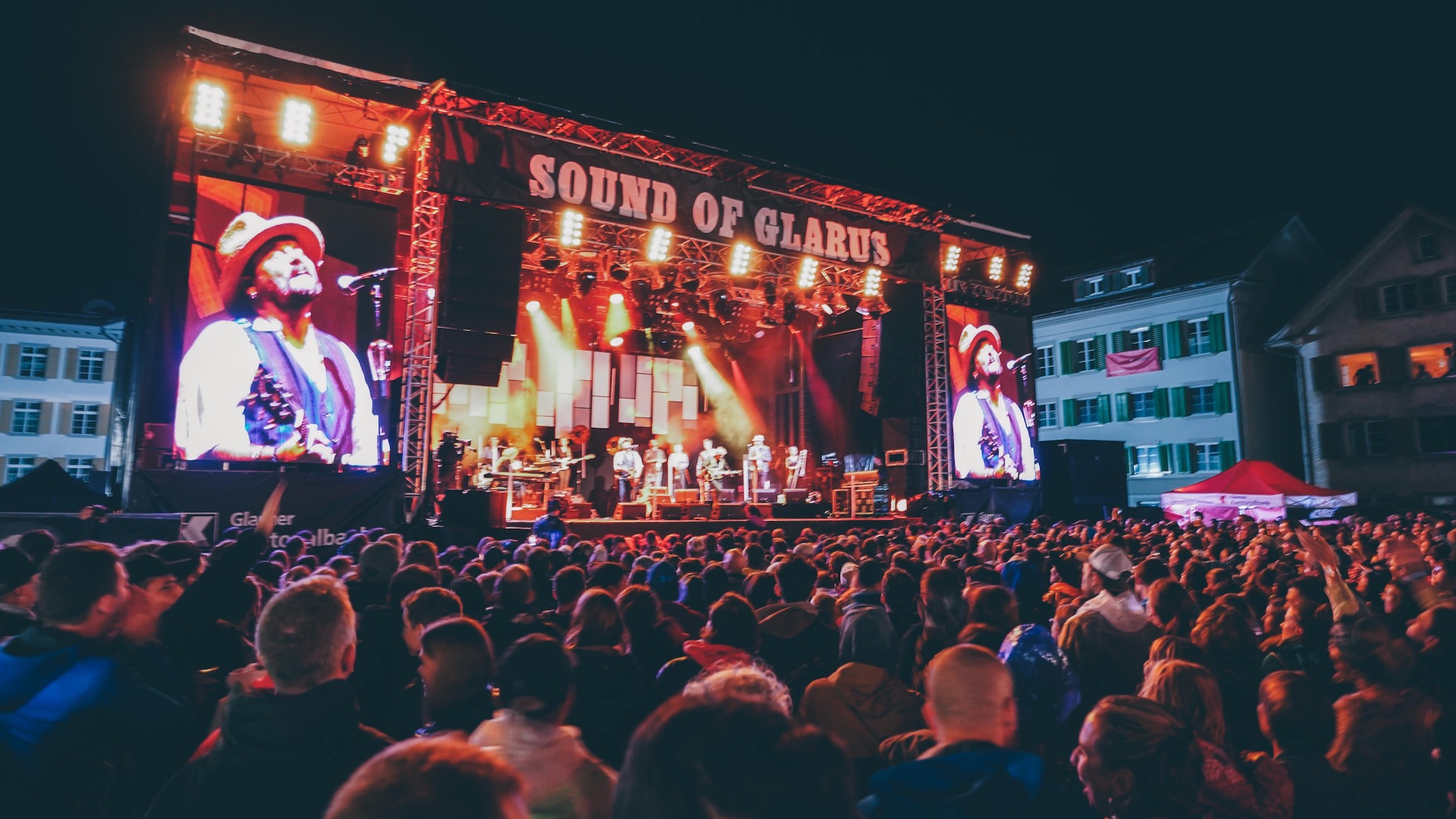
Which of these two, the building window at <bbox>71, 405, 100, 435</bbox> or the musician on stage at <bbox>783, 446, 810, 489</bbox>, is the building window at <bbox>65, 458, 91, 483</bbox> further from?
the musician on stage at <bbox>783, 446, 810, 489</bbox>

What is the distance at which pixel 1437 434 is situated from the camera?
2575 cm

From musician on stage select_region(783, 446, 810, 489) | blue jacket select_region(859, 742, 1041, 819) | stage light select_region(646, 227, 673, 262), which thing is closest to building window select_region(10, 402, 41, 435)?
musician on stage select_region(783, 446, 810, 489)

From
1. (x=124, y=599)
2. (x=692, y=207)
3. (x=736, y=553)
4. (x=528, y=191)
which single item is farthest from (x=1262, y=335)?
(x=124, y=599)

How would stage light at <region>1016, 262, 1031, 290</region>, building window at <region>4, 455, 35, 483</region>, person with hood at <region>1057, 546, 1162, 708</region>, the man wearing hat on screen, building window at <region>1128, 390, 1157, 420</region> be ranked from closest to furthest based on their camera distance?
person with hood at <region>1057, 546, 1162, 708</region>, the man wearing hat on screen, stage light at <region>1016, 262, 1031, 290</region>, building window at <region>1128, 390, 1157, 420</region>, building window at <region>4, 455, 35, 483</region>

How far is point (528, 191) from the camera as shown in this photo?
15.6 metres

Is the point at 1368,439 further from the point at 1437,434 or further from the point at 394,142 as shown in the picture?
the point at 394,142

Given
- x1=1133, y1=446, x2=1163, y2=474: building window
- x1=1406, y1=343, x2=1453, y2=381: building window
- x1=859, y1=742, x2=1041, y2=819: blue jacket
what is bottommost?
x1=859, y1=742, x2=1041, y2=819: blue jacket

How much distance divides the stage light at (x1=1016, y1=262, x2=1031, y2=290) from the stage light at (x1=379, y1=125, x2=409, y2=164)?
1751cm

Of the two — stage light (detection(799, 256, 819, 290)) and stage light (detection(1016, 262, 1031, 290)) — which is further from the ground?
stage light (detection(1016, 262, 1031, 290))

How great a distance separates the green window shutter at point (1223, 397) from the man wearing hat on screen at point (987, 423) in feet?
38.1

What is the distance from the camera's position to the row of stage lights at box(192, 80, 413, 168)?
13.5 meters

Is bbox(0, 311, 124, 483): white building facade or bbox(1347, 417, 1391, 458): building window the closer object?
bbox(1347, 417, 1391, 458): building window

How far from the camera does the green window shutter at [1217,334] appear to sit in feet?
101

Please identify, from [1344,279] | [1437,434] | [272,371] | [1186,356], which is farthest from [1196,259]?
[272,371]
